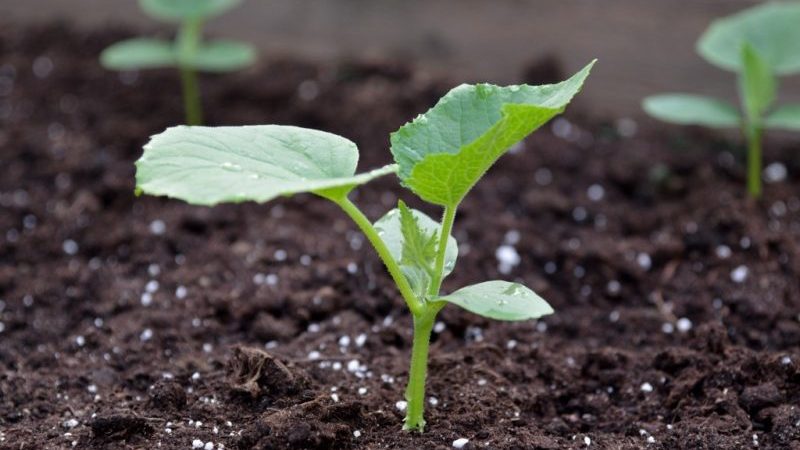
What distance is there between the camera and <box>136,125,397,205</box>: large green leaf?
4.30 feet

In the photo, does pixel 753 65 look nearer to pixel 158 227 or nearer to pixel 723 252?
pixel 723 252

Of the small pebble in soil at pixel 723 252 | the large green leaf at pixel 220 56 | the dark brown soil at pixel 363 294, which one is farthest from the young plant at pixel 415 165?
the large green leaf at pixel 220 56

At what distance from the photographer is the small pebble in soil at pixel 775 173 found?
109 inches

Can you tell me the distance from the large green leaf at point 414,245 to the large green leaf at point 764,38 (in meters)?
1.25

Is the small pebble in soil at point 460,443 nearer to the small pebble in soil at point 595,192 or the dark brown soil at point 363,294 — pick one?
the dark brown soil at point 363,294

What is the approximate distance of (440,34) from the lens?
3.30m

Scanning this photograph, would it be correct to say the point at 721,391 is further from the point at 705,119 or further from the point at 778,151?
the point at 778,151

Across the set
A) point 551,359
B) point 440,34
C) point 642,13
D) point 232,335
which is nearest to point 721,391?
point 551,359

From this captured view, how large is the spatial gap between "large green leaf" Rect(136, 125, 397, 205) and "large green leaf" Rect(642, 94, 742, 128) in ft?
4.02

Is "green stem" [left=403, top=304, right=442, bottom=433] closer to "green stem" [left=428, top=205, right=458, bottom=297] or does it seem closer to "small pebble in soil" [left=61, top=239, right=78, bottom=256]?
"green stem" [left=428, top=205, right=458, bottom=297]

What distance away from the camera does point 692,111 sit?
2504 millimetres

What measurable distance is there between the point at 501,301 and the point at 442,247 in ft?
0.50

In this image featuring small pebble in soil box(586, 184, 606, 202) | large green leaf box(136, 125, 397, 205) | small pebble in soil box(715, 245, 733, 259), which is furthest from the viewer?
small pebble in soil box(586, 184, 606, 202)

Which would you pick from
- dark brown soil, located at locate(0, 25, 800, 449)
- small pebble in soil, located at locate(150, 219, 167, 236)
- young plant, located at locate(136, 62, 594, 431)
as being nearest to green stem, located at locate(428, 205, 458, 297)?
young plant, located at locate(136, 62, 594, 431)
